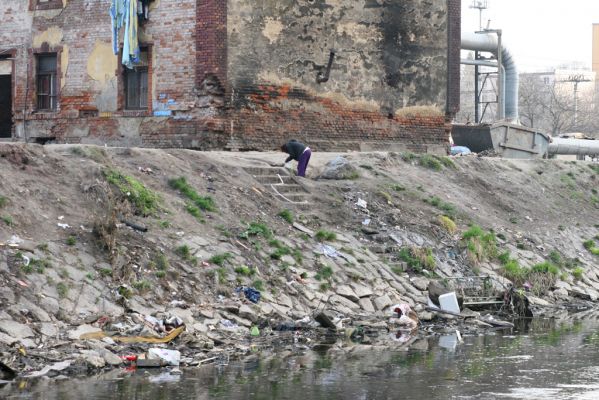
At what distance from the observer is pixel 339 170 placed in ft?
80.6

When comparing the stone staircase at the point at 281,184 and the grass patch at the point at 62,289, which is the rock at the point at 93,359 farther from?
the stone staircase at the point at 281,184

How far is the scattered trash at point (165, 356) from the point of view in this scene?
577 inches

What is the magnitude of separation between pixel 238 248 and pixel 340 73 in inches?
411

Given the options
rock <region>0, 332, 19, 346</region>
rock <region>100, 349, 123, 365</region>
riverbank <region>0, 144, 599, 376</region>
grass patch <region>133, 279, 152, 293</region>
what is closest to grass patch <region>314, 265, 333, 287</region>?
riverbank <region>0, 144, 599, 376</region>

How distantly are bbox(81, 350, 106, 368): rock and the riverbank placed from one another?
0.02m

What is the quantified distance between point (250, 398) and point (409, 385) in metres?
2.16

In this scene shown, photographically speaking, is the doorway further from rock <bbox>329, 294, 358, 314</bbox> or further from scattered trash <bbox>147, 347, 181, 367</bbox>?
scattered trash <bbox>147, 347, 181, 367</bbox>

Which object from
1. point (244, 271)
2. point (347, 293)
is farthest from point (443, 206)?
point (244, 271)

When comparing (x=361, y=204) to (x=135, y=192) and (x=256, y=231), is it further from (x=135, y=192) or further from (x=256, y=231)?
(x=135, y=192)

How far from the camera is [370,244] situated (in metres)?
21.8

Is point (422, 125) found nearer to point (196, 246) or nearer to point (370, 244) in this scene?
point (370, 244)

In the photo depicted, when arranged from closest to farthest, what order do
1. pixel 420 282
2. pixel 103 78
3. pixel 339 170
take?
pixel 420 282
pixel 339 170
pixel 103 78

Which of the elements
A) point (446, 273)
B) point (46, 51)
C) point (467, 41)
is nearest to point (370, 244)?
point (446, 273)

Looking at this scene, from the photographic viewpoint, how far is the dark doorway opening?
100 feet
